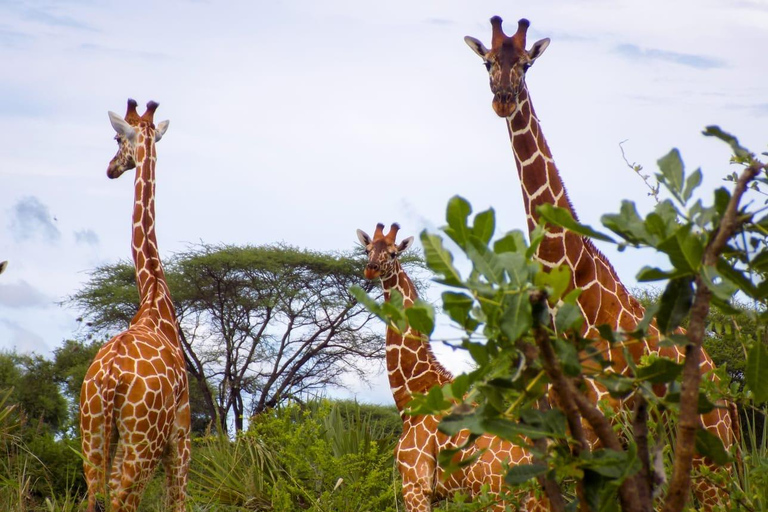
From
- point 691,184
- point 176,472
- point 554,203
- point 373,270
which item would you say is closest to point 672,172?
point 691,184

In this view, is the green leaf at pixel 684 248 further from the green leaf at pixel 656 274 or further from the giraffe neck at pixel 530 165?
the giraffe neck at pixel 530 165

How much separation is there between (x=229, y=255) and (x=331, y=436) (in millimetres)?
10906

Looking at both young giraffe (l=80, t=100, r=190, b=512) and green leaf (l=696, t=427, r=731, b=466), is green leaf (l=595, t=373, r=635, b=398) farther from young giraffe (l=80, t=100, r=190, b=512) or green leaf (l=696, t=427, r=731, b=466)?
young giraffe (l=80, t=100, r=190, b=512)

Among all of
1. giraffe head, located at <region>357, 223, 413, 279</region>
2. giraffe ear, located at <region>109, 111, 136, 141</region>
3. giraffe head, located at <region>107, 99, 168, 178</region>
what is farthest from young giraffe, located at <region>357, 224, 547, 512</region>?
giraffe ear, located at <region>109, 111, 136, 141</region>

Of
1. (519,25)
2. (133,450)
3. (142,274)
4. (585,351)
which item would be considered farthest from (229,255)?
(585,351)

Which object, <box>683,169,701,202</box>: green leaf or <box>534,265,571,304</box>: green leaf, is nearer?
<box>534,265,571,304</box>: green leaf

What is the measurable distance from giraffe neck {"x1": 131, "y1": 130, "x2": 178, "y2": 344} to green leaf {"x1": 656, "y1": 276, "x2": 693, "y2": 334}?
539 cm

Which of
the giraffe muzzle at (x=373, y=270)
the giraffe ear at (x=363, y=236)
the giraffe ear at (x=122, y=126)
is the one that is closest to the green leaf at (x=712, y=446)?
the giraffe muzzle at (x=373, y=270)

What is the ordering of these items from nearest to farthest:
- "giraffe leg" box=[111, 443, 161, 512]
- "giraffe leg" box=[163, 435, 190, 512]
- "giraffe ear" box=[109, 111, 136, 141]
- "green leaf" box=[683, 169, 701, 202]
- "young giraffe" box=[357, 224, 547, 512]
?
"green leaf" box=[683, 169, 701, 202] → "young giraffe" box=[357, 224, 547, 512] → "giraffe leg" box=[111, 443, 161, 512] → "giraffe leg" box=[163, 435, 190, 512] → "giraffe ear" box=[109, 111, 136, 141]

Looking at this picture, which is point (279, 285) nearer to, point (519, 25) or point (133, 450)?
point (133, 450)

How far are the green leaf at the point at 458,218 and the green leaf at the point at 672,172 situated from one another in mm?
337

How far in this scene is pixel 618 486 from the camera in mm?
1291

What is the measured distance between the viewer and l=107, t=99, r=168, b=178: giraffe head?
7.15 m

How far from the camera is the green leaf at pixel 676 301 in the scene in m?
1.33
